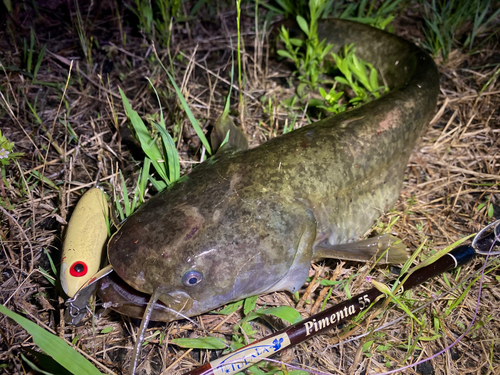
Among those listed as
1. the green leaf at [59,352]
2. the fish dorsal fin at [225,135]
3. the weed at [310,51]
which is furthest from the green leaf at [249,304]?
the weed at [310,51]

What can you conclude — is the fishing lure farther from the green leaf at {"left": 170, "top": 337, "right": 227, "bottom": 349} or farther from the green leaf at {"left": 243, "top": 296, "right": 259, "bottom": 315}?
the green leaf at {"left": 243, "top": 296, "right": 259, "bottom": 315}

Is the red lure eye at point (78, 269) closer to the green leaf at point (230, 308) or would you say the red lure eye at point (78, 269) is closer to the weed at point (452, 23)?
the green leaf at point (230, 308)

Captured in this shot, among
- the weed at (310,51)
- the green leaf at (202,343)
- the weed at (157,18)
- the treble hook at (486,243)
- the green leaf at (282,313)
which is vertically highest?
the weed at (157,18)

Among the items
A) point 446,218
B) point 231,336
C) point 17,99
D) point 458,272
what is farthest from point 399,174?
point 17,99

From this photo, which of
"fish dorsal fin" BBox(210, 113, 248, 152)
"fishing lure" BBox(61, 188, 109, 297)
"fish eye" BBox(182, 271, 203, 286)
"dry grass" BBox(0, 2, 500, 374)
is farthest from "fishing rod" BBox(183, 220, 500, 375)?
"fish dorsal fin" BBox(210, 113, 248, 152)

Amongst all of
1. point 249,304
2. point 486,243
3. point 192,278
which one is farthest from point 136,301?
point 486,243

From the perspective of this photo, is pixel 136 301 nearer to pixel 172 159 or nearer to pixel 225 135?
pixel 172 159
